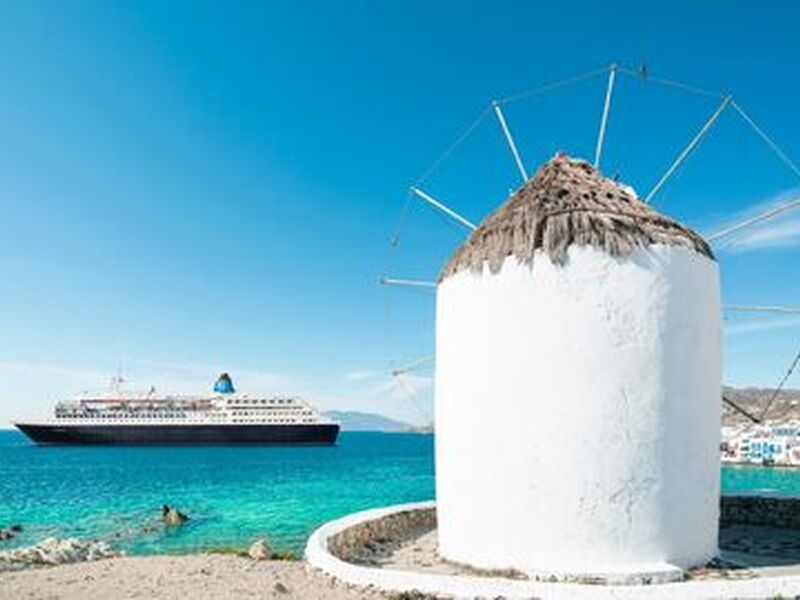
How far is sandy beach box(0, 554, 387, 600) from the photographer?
958 centimetres

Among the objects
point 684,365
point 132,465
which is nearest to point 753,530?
point 684,365

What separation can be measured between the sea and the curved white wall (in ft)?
20.4

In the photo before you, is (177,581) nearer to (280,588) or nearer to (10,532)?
(280,588)

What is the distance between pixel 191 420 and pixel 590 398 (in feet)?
269

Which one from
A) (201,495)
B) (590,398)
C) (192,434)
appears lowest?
(192,434)

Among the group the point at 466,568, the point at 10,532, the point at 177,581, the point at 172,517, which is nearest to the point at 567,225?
the point at 466,568

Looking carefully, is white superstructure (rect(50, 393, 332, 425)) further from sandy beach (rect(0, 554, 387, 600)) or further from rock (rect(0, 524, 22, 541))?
sandy beach (rect(0, 554, 387, 600))

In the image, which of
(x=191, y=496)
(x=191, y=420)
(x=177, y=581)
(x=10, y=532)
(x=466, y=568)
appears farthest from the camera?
(x=191, y=420)

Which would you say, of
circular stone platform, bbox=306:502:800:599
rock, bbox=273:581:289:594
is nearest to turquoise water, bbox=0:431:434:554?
circular stone platform, bbox=306:502:800:599

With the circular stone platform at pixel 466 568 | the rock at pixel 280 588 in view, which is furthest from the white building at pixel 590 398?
the rock at pixel 280 588

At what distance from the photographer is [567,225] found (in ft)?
31.0

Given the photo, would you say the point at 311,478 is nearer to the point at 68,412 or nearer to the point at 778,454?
the point at 778,454

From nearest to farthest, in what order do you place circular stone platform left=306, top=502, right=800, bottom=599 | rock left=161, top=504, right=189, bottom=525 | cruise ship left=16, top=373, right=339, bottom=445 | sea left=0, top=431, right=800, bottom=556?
circular stone platform left=306, top=502, right=800, bottom=599 → sea left=0, top=431, right=800, bottom=556 → rock left=161, top=504, right=189, bottom=525 → cruise ship left=16, top=373, right=339, bottom=445

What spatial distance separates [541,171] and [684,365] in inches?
142
